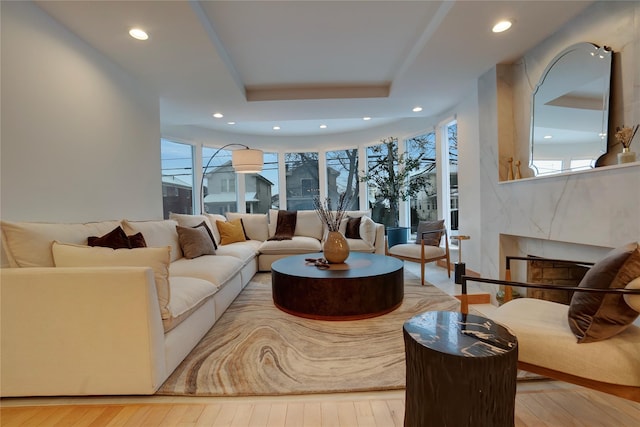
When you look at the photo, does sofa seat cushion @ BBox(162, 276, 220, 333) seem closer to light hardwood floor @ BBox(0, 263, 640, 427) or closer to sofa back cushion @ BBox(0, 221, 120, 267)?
light hardwood floor @ BBox(0, 263, 640, 427)

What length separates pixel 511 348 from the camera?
1.14 meters

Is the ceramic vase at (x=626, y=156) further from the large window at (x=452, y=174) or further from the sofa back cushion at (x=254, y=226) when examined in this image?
the sofa back cushion at (x=254, y=226)

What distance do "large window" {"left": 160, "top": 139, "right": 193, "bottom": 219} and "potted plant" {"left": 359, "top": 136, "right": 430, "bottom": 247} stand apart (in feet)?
11.2

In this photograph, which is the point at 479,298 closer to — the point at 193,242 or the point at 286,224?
the point at 286,224

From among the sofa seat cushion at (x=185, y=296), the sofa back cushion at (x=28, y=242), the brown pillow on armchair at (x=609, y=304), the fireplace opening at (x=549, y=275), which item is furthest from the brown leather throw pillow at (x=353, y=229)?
the sofa back cushion at (x=28, y=242)

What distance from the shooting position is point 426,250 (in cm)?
394

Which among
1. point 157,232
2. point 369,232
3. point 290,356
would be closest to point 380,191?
point 369,232

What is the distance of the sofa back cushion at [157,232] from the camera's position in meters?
2.70

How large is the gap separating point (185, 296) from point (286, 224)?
3.11 m

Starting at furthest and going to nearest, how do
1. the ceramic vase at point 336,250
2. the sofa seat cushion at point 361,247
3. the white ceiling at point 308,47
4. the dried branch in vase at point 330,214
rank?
1. the sofa seat cushion at point 361,247
2. the dried branch in vase at point 330,214
3. the ceramic vase at point 336,250
4. the white ceiling at point 308,47

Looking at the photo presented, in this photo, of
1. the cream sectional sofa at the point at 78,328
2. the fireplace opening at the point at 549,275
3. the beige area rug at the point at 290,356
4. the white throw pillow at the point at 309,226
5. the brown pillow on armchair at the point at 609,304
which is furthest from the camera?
the white throw pillow at the point at 309,226

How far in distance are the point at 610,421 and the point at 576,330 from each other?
1.89 ft

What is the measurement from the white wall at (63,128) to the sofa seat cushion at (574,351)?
3.06 m

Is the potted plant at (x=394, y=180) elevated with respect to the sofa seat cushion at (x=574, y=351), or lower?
elevated
